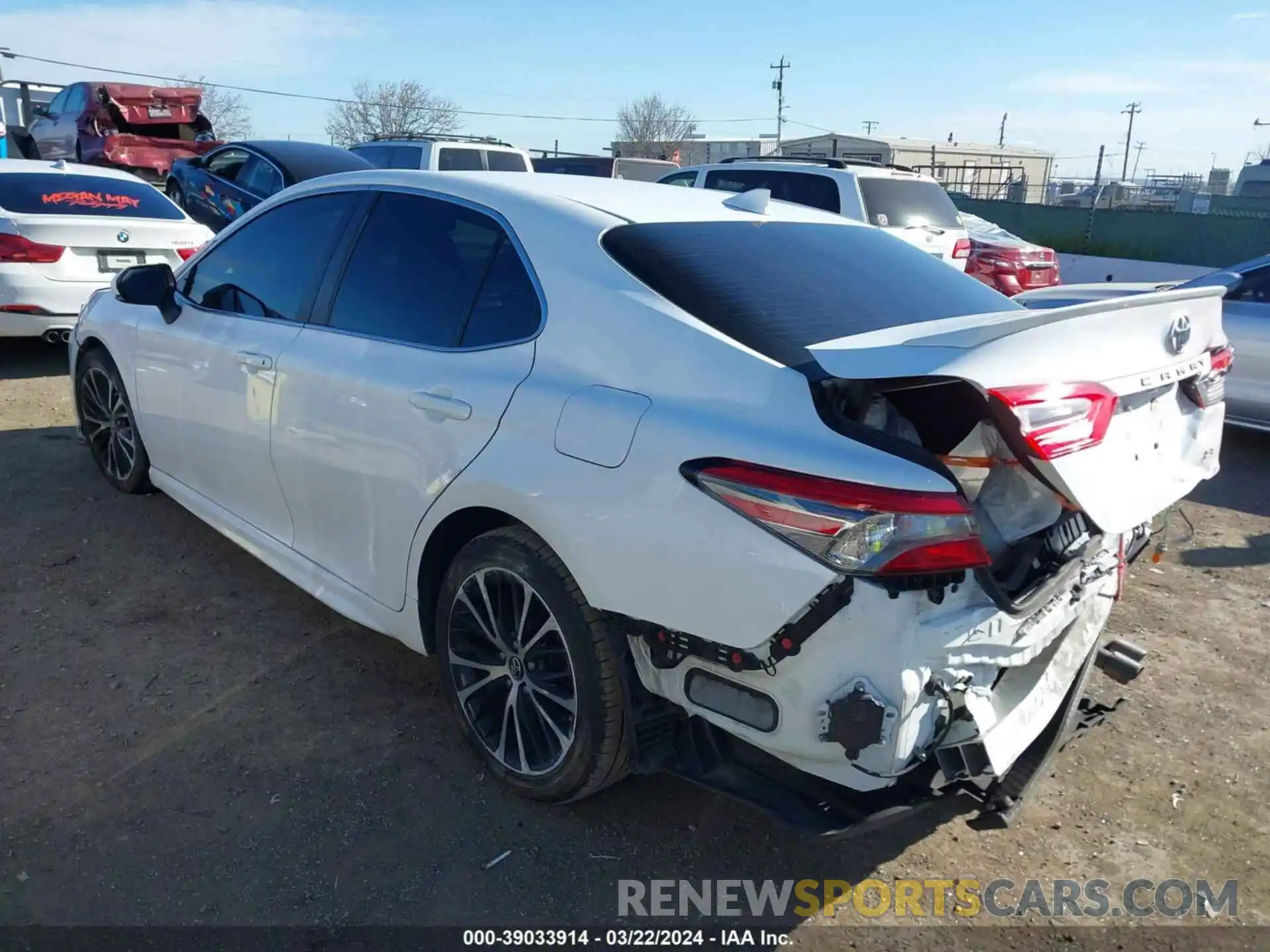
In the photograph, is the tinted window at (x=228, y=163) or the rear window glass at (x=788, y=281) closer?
→ the rear window glass at (x=788, y=281)

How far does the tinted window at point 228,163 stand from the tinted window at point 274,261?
7.98 meters

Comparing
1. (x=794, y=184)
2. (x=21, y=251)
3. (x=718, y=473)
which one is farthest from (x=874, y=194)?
(x=718, y=473)

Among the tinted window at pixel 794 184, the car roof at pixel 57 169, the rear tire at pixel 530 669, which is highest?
the tinted window at pixel 794 184

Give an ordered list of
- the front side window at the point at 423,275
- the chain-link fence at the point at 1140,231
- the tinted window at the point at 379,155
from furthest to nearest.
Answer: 1. the chain-link fence at the point at 1140,231
2. the tinted window at the point at 379,155
3. the front side window at the point at 423,275

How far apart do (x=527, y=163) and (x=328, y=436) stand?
11.6 meters

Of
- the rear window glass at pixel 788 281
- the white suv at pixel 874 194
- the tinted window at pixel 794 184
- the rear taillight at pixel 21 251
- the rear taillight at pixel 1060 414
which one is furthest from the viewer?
the tinted window at pixel 794 184

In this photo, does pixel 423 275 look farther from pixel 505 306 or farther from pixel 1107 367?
pixel 1107 367

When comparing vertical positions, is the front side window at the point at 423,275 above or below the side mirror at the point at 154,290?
above

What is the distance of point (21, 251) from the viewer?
7.21 metres

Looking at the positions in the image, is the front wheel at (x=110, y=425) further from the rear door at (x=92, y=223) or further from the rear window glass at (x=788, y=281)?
the rear window glass at (x=788, y=281)

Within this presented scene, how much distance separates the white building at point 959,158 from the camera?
32250 mm

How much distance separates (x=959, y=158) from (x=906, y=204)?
49.4 m

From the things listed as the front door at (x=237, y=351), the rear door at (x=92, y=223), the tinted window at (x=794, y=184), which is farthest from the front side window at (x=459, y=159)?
the front door at (x=237, y=351)

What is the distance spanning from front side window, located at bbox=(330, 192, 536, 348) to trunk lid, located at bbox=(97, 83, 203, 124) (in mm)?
15582
